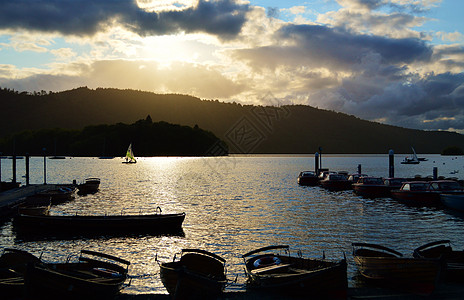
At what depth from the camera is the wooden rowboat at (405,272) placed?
610 inches

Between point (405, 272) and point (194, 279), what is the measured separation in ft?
28.4

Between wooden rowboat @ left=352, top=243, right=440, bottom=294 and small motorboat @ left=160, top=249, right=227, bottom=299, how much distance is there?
21.8 ft

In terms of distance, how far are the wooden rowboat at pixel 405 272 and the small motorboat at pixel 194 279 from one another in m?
6.65

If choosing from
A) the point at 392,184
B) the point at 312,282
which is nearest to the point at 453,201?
the point at 392,184

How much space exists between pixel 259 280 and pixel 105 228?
20741mm

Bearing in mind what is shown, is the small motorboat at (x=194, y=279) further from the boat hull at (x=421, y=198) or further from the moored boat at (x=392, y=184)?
the moored boat at (x=392, y=184)

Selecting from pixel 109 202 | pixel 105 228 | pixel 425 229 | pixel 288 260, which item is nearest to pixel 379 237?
pixel 425 229

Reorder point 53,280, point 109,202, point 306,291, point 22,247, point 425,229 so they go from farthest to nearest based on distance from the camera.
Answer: point 109,202 → point 425,229 → point 22,247 → point 306,291 → point 53,280

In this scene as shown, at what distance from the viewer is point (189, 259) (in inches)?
703

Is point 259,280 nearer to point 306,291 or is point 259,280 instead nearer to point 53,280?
point 306,291

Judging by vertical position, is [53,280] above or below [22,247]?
above

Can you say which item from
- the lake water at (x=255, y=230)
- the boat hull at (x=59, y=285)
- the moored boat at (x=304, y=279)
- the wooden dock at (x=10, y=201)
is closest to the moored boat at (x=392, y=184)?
the lake water at (x=255, y=230)

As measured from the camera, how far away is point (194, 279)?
49.6ft

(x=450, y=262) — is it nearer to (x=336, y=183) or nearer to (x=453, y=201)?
(x=453, y=201)
